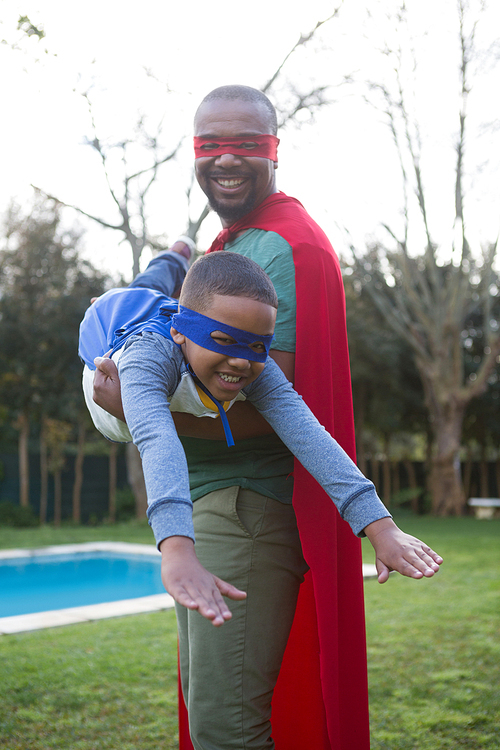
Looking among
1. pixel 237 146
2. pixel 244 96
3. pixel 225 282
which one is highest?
pixel 244 96

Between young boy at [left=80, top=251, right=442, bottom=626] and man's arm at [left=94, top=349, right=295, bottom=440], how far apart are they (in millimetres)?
52

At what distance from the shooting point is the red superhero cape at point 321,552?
1663 mm

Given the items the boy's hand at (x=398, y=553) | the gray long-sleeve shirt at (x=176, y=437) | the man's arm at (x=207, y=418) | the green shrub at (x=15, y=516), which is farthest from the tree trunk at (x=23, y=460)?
the boy's hand at (x=398, y=553)

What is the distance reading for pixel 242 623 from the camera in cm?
155

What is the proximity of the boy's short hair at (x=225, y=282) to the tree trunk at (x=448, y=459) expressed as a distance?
552 inches

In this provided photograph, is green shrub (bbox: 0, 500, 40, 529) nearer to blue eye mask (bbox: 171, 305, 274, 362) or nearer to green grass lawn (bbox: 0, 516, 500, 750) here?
green grass lawn (bbox: 0, 516, 500, 750)

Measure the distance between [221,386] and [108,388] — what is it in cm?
24

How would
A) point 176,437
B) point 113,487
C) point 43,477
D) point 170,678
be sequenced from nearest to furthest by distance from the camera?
point 176,437 < point 170,678 < point 43,477 < point 113,487

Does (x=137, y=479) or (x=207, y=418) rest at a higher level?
(x=207, y=418)

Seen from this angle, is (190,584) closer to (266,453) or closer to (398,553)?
(398,553)

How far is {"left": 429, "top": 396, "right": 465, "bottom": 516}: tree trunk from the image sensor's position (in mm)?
14820

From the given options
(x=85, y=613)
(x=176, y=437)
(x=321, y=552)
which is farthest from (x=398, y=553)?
(x=85, y=613)

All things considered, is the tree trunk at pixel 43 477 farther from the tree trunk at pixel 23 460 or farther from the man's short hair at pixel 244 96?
the man's short hair at pixel 244 96

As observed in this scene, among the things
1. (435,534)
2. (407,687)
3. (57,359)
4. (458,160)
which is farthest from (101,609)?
(458,160)
